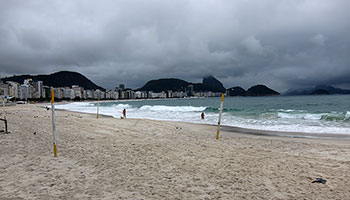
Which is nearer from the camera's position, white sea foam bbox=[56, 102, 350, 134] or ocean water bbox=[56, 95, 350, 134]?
white sea foam bbox=[56, 102, 350, 134]

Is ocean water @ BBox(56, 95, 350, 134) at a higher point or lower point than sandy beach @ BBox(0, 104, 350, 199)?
lower

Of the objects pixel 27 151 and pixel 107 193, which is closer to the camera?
pixel 107 193

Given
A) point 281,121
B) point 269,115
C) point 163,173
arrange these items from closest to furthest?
point 163,173
point 281,121
point 269,115

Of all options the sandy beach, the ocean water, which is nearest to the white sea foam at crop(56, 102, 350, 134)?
the ocean water

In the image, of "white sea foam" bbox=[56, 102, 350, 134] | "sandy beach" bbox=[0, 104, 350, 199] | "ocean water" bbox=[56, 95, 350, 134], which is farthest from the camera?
A: "ocean water" bbox=[56, 95, 350, 134]

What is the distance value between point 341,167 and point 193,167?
13.6ft

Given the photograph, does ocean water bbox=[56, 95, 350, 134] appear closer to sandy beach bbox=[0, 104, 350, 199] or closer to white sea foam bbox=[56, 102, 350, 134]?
white sea foam bbox=[56, 102, 350, 134]

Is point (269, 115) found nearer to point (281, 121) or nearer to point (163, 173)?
point (281, 121)

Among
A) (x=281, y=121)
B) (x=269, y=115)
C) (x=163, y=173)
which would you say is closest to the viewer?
(x=163, y=173)

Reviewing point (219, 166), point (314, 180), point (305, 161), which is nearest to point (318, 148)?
point (305, 161)

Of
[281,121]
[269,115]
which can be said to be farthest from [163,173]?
[269,115]

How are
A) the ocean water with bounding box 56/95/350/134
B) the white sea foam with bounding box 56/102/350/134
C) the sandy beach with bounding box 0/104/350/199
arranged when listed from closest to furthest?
the sandy beach with bounding box 0/104/350/199, the white sea foam with bounding box 56/102/350/134, the ocean water with bounding box 56/95/350/134

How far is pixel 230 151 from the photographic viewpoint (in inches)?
294

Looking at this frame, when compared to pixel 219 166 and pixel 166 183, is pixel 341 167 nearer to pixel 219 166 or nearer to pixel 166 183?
pixel 219 166
